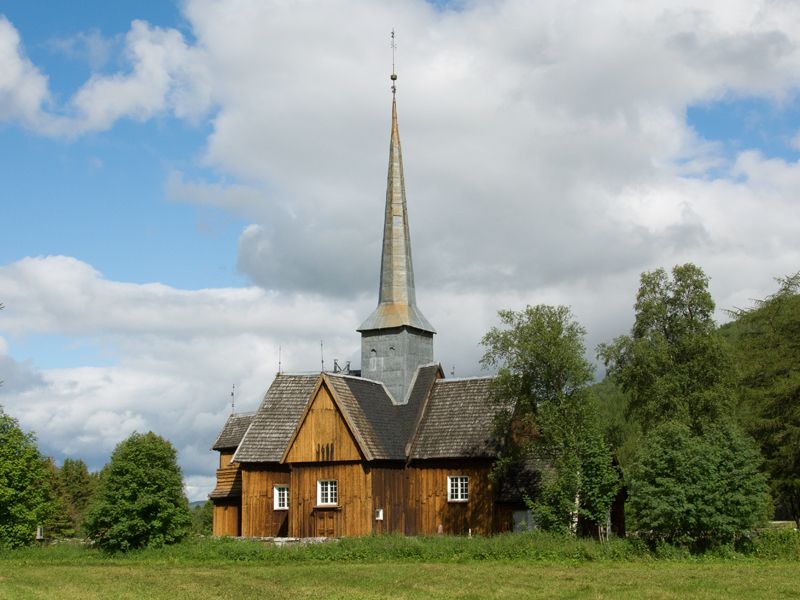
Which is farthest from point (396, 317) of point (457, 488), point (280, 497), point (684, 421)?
point (684, 421)

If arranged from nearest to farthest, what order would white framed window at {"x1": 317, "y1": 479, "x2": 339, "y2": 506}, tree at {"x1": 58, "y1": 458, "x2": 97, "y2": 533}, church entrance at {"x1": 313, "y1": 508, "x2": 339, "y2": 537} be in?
church entrance at {"x1": 313, "y1": 508, "x2": 339, "y2": 537}, white framed window at {"x1": 317, "y1": 479, "x2": 339, "y2": 506}, tree at {"x1": 58, "y1": 458, "x2": 97, "y2": 533}

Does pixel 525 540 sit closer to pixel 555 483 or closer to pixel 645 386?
pixel 555 483

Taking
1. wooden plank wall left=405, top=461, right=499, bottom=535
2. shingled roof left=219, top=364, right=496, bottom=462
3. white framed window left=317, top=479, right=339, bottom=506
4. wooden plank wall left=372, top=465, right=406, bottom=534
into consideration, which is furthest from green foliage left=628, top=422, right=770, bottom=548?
white framed window left=317, top=479, right=339, bottom=506

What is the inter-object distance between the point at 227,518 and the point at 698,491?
25466mm

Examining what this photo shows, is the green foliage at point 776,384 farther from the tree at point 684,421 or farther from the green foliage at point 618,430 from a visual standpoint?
the tree at point 684,421

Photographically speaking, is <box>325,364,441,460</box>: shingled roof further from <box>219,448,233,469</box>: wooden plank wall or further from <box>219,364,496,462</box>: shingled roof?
<box>219,448,233,469</box>: wooden plank wall

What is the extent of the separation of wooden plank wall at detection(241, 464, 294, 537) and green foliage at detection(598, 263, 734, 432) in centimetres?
1635

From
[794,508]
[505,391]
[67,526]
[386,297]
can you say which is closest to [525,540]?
[505,391]

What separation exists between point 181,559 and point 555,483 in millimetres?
13907

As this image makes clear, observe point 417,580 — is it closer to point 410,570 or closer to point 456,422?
point 410,570

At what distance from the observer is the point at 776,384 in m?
44.6

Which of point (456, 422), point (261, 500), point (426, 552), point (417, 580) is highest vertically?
point (456, 422)

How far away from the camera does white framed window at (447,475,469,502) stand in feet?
133

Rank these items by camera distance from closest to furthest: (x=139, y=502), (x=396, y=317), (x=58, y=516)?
(x=139, y=502), (x=396, y=317), (x=58, y=516)
